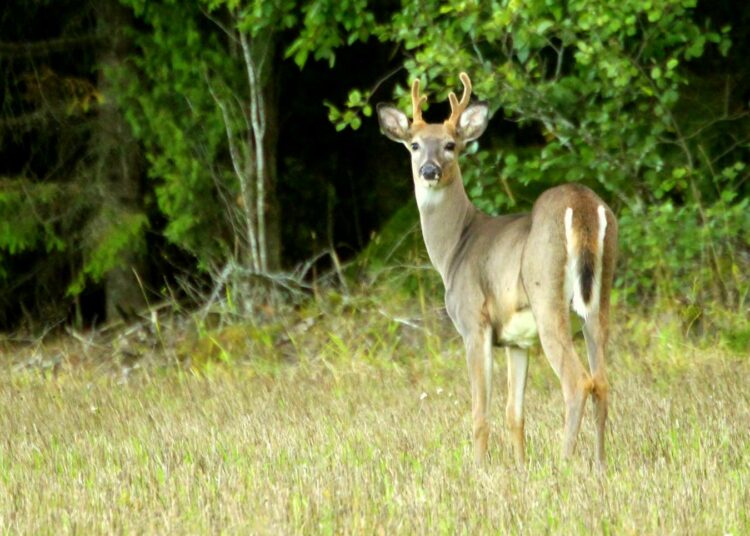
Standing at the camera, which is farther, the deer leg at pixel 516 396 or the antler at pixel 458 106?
the antler at pixel 458 106

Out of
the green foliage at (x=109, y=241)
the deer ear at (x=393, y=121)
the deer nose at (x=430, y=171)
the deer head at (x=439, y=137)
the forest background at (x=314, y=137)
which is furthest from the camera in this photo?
the green foliage at (x=109, y=241)

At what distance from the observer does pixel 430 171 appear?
8391mm

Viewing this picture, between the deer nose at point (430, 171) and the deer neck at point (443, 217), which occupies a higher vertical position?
the deer nose at point (430, 171)

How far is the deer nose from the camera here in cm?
839

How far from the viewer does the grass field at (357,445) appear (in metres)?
5.90

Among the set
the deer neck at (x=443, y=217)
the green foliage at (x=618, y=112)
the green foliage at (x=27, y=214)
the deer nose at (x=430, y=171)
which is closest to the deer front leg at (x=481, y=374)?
the deer neck at (x=443, y=217)

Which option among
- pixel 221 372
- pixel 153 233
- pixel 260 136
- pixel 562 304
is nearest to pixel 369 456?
pixel 562 304

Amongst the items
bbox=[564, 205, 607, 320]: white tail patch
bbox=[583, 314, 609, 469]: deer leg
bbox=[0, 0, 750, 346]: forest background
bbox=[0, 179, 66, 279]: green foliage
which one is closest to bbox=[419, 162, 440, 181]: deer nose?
bbox=[564, 205, 607, 320]: white tail patch

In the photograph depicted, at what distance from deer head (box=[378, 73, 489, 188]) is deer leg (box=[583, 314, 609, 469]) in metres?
1.43

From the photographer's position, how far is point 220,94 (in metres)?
13.4

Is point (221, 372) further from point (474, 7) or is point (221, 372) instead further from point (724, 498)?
point (724, 498)

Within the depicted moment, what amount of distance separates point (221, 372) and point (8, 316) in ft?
16.3

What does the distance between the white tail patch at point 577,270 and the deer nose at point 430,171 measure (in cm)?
123

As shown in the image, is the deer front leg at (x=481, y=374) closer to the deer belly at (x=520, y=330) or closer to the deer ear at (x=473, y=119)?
the deer belly at (x=520, y=330)
